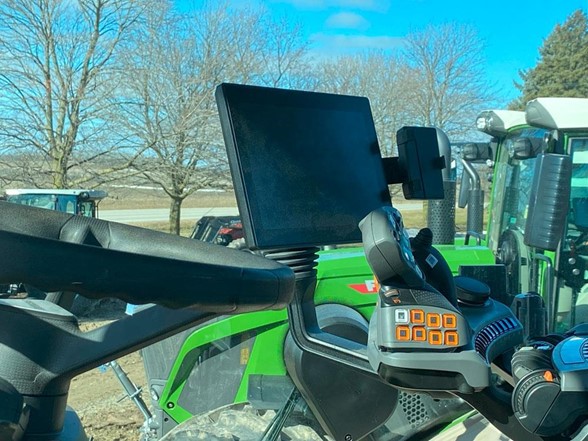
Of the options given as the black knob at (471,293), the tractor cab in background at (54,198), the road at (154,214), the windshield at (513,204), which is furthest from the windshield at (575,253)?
the road at (154,214)

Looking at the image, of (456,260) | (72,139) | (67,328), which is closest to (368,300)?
(456,260)

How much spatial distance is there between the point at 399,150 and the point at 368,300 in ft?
4.15

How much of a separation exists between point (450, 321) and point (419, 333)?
0.08 m

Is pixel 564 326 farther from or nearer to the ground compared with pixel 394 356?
nearer to the ground

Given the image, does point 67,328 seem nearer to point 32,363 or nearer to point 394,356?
point 32,363

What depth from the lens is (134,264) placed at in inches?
26.5

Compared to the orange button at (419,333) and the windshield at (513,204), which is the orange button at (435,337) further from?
the windshield at (513,204)

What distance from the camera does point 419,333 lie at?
4.99ft

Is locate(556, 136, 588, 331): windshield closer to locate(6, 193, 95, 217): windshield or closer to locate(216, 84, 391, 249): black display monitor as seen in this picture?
locate(216, 84, 391, 249): black display monitor

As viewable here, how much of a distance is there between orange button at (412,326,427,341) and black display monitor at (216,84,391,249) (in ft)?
2.06

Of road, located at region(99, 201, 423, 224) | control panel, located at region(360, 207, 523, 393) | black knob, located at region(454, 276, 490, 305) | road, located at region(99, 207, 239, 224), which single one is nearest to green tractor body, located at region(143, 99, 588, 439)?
black knob, located at region(454, 276, 490, 305)

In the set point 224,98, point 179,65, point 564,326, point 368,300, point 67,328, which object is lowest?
point 564,326

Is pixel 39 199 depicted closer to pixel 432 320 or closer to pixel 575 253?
pixel 575 253

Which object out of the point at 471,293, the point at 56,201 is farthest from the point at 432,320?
the point at 56,201
